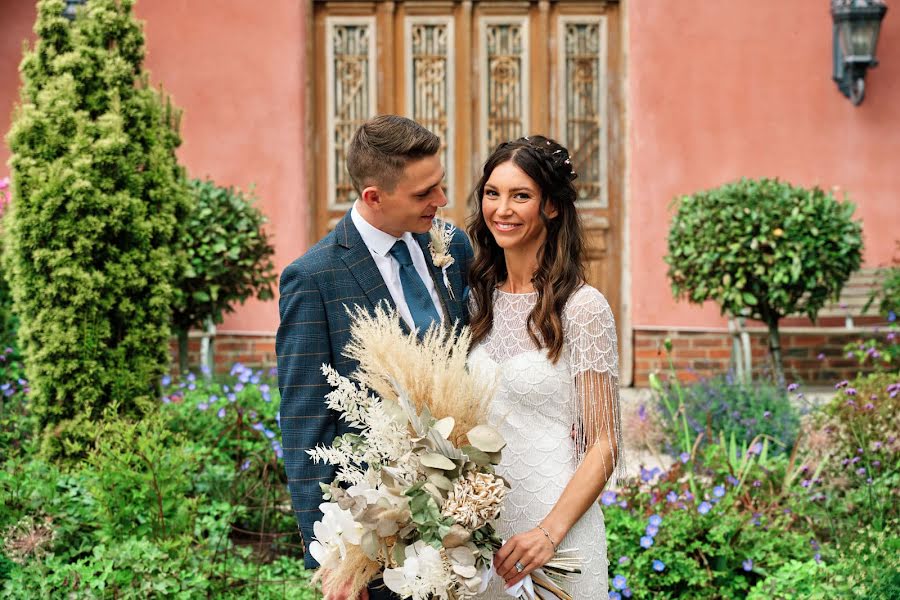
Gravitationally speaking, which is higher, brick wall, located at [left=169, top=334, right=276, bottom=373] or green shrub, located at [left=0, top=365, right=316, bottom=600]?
brick wall, located at [left=169, top=334, right=276, bottom=373]

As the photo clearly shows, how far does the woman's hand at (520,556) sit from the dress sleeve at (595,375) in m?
0.25

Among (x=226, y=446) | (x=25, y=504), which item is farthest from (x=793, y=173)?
(x=25, y=504)

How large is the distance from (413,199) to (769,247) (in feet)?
16.3

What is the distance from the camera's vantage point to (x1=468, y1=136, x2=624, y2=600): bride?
2.46m

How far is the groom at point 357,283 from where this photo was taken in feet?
7.90

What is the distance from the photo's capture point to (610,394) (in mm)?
2473

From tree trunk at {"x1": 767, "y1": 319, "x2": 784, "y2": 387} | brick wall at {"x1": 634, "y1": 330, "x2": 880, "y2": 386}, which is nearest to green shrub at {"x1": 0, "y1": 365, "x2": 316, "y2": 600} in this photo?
tree trunk at {"x1": 767, "y1": 319, "x2": 784, "y2": 387}

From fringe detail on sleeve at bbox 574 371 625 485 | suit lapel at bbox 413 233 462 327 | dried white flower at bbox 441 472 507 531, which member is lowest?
dried white flower at bbox 441 472 507 531

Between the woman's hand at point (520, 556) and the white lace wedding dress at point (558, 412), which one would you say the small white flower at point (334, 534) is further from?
the white lace wedding dress at point (558, 412)

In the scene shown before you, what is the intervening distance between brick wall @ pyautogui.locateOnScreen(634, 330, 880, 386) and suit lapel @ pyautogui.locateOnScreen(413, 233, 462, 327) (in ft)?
18.2

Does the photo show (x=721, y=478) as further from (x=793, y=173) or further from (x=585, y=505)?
(x=793, y=173)

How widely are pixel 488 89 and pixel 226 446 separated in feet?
14.2

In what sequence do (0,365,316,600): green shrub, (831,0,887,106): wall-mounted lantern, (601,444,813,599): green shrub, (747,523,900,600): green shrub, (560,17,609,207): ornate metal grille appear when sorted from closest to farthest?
(747,523,900,600): green shrub < (0,365,316,600): green shrub < (601,444,813,599): green shrub < (831,0,887,106): wall-mounted lantern < (560,17,609,207): ornate metal grille

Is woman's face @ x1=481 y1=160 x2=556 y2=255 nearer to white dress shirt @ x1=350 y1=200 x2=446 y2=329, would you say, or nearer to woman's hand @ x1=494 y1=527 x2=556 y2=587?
white dress shirt @ x1=350 y1=200 x2=446 y2=329
